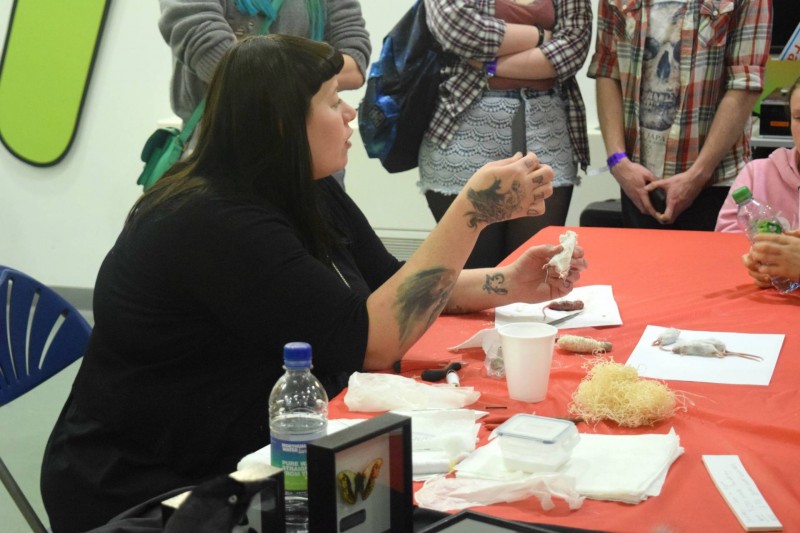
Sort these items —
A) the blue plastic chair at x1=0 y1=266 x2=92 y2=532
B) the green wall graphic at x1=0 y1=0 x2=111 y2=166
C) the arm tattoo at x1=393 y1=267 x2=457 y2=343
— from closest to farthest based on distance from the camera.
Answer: the arm tattoo at x1=393 y1=267 x2=457 y2=343 → the blue plastic chair at x1=0 y1=266 x2=92 y2=532 → the green wall graphic at x1=0 y1=0 x2=111 y2=166

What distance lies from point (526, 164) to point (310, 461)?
3.00ft

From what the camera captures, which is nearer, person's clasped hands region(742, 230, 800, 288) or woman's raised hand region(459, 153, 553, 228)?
woman's raised hand region(459, 153, 553, 228)

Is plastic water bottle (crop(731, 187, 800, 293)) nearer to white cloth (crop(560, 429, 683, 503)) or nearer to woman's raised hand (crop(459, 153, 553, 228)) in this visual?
woman's raised hand (crop(459, 153, 553, 228))

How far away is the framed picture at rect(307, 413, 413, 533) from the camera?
87 cm

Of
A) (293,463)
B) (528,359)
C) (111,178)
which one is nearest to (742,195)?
(528,359)

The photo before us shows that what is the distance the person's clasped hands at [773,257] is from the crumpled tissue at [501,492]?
3.62 ft

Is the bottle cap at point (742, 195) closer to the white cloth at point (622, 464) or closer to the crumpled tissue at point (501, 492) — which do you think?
the white cloth at point (622, 464)

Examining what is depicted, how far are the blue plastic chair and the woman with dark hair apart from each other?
0.25 metres

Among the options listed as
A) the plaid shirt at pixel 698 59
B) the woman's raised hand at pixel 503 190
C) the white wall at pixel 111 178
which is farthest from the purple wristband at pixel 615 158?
the woman's raised hand at pixel 503 190

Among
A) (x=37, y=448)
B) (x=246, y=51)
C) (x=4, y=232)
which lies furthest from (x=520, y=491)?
(x=4, y=232)

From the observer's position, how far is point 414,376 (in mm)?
1570

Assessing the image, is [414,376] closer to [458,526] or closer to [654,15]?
[458,526]

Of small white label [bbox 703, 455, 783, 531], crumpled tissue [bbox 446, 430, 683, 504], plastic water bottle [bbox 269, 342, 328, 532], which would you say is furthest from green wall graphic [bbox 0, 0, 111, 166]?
small white label [bbox 703, 455, 783, 531]

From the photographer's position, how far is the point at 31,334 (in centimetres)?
186
